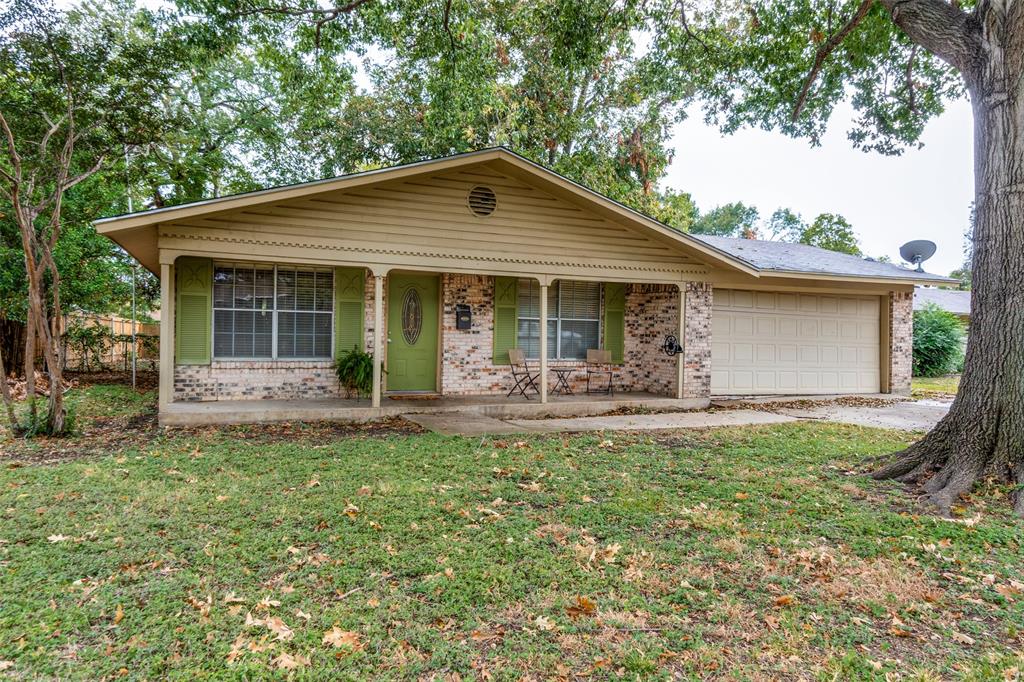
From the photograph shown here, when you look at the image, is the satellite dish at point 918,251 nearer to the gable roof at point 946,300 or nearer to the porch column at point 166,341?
the gable roof at point 946,300

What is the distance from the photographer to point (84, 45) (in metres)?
7.88

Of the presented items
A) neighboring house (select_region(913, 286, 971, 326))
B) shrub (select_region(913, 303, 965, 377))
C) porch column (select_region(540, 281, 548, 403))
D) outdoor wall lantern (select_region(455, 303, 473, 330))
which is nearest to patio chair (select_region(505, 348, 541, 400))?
porch column (select_region(540, 281, 548, 403))

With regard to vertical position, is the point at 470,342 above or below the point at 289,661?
above

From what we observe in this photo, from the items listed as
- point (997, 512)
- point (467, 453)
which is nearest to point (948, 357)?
point (997, 512)

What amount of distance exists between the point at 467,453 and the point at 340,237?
378 cm

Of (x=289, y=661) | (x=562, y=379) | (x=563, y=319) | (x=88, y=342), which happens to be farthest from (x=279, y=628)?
(x=88, y=342)

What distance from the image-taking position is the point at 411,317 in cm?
1002

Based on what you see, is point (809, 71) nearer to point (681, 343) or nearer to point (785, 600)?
point (681, 343)

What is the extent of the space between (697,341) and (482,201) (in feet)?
15.1

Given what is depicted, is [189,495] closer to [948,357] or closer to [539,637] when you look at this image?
[539,637]

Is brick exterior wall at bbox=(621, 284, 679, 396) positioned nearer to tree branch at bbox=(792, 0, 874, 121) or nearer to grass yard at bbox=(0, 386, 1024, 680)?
tree branch at bbox=(792, 0, 874, 121)

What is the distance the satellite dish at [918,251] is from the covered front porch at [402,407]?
7097 millimetres

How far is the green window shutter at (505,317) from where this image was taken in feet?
34.2

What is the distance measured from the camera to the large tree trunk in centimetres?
483
